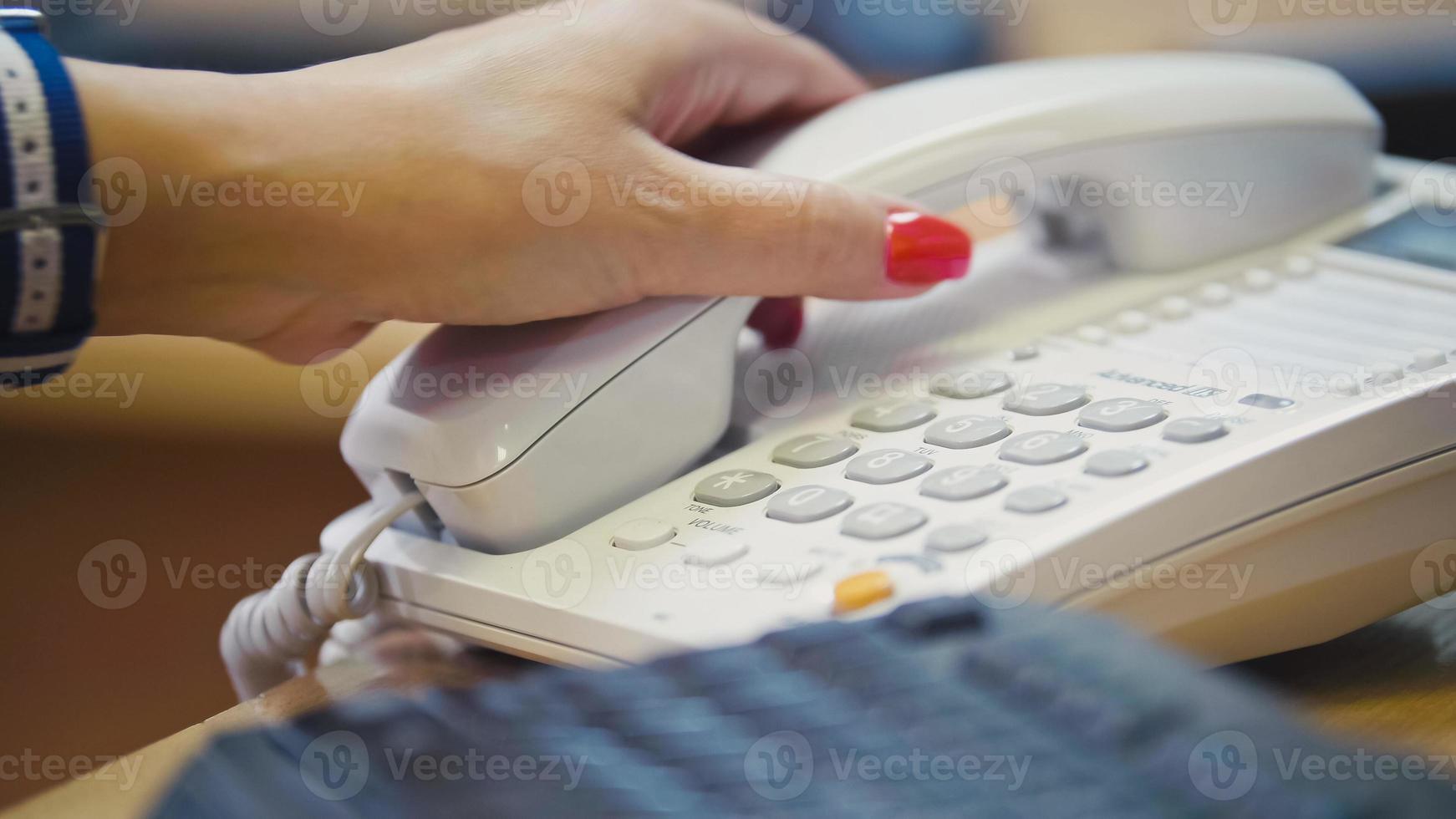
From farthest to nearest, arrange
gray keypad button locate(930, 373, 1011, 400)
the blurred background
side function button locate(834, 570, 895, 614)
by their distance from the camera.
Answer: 1. the blurred background
2. gray keypad button locate(930, 373, 1011, 400)
3. side function button locate(834, 570, 895, 614)

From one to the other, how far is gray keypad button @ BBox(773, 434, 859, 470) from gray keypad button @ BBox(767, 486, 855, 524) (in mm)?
20

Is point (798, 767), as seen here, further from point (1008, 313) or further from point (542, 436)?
point (1008, 313)

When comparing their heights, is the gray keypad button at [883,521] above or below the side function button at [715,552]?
above

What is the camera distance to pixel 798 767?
8.8 inches

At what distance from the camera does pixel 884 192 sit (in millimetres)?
437

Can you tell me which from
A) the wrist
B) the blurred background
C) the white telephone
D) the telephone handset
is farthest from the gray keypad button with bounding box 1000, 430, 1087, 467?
the blurred background

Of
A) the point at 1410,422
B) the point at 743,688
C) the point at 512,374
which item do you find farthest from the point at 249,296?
the point at 1410,422

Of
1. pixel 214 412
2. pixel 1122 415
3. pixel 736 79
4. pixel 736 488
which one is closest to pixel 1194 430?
pixel 1122 415

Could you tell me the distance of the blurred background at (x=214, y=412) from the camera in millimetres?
713

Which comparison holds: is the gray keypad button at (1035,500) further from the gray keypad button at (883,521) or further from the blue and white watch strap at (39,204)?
the blue and white watch strap at (39,204)

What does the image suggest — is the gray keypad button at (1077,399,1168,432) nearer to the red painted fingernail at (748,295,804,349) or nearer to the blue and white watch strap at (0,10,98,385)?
the red painted fingernail at (748,295,804,349)

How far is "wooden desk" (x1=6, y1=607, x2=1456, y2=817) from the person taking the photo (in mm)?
289

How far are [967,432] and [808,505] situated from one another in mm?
56

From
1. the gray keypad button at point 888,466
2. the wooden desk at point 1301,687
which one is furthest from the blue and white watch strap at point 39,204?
the gray keypad button at point 888,466
